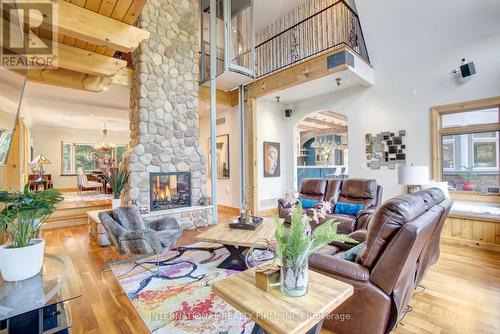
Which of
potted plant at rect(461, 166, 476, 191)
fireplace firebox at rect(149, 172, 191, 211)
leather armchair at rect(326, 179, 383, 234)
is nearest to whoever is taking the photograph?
leather armchair at rect(326, 179, 383, 234)

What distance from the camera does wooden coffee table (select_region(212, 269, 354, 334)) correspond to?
109 cm

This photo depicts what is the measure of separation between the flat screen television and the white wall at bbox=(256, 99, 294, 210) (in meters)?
5.26

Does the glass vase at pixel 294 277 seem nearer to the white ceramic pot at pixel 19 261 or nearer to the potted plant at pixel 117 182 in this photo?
the white ceramic pot at pixel 19 261

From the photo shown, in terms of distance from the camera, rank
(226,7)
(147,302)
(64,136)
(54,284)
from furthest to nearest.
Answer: (64,136) → (226,7) → (147,302) → (54,284)

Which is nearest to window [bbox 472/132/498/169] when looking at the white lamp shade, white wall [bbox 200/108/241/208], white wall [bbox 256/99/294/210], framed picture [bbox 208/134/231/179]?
the white lamp shade

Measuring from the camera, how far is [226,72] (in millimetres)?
5324

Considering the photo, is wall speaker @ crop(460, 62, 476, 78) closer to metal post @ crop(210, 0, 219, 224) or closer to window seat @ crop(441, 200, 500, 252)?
window seat @ crop(441, 200, 500, 252)

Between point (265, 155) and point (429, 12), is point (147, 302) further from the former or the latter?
point (429, 12)

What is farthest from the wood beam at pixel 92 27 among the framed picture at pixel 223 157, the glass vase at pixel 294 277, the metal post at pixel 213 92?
the framed picture at pixel 223 157

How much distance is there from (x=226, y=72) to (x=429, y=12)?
387cm

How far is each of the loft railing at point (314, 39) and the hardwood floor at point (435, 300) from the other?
4.17 m

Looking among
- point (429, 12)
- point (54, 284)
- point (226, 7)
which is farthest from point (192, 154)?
point (429, 12)

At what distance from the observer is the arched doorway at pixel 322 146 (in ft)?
30.7

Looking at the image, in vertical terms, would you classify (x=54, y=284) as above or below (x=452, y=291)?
above
